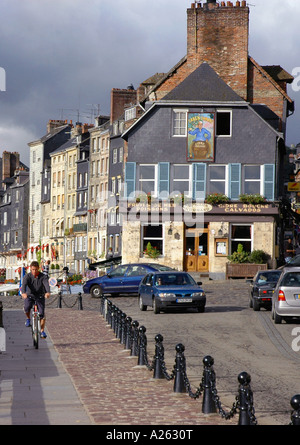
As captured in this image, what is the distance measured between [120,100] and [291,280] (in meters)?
59.0

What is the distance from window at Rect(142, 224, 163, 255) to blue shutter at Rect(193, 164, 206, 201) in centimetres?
277

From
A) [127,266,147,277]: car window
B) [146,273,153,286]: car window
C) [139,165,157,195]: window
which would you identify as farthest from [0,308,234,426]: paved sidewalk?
[139,165,157,195]: window

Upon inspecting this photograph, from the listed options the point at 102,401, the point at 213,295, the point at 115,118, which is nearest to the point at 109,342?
the point at 102,401

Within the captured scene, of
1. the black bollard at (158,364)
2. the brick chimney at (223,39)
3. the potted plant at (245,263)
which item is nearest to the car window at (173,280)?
the black bollard at (158,364)

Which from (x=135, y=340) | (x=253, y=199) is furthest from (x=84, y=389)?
(x=253, y=199)

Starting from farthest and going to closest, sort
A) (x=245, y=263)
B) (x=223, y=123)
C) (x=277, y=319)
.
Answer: (x=223, y=123) → (x=245, y=263) → (x=277, y=319)

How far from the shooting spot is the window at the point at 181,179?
52844mm

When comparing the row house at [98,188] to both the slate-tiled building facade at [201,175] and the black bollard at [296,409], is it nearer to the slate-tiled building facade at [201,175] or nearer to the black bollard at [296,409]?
the slate-tiled building facade at [201,175]

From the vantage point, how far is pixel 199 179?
2077 inches

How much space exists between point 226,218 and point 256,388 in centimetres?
3855

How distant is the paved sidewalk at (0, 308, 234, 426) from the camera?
33.5 feet

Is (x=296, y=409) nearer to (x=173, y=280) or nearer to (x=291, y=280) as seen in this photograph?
(x=291, y=280)

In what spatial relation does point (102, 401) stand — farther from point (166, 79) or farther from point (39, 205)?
point (39, 205)

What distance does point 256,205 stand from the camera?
5166 centimetres
